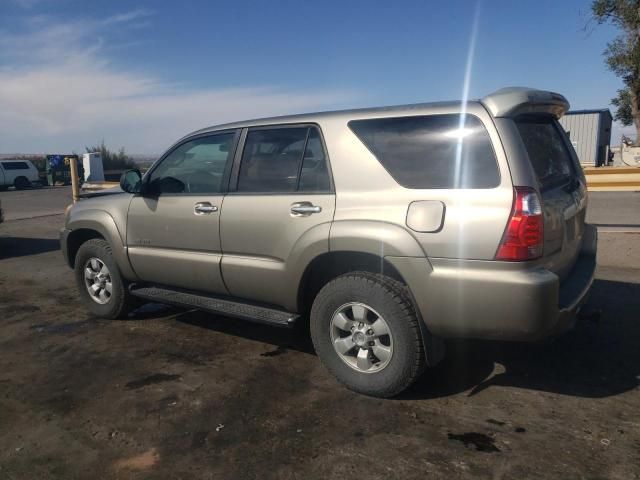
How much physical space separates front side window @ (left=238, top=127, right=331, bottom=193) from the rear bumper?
922 millimetres

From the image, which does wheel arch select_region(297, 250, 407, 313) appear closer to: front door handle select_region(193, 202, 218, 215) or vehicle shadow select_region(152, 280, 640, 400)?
vehicle shadow select_region(152, 280, 640, 400)

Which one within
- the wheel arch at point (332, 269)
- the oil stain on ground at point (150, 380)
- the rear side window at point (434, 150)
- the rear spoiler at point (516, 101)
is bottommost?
the oil stain on ground at point (150, 380)

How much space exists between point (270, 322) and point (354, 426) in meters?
1.04

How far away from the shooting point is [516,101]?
3221 mm

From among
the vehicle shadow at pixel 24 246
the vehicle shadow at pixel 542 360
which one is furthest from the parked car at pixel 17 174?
the vehicle shadow at pixel 542 360

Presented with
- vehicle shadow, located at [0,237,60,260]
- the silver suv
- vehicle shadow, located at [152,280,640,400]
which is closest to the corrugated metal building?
vehicle shadow, located at [0,237,60,260]

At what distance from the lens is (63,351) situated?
4598 mm

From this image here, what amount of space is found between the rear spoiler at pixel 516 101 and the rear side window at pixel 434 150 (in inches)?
5.2

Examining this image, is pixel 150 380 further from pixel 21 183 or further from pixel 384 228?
pixel 21 183

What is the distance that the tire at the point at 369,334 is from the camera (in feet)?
11.1

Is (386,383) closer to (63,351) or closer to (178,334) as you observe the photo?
(178,334)

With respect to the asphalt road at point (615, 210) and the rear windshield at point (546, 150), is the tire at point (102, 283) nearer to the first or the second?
the rear windshield at point (546, 150)

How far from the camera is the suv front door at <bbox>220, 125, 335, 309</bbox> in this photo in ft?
12.4

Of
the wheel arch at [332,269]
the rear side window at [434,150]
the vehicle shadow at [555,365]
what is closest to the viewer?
the rear side window at [434,150]
